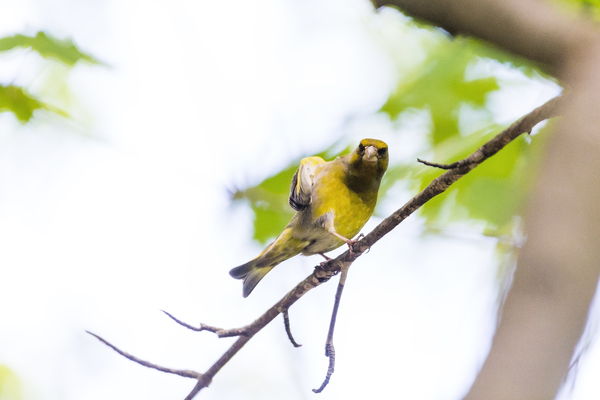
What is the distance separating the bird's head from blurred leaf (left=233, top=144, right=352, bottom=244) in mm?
946

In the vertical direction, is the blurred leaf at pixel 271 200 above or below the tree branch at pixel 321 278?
below

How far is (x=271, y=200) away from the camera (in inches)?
216

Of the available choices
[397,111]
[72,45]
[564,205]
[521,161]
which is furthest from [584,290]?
[72,45]

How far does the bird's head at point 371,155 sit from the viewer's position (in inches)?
177

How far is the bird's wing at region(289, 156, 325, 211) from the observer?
185 inches

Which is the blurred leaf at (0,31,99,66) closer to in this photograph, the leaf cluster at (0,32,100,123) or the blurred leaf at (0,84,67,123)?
the leaf cluster at (0,32,100,123)

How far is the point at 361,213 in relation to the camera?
15.1 feet

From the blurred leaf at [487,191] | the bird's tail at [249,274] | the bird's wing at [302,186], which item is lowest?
the bird's tail at [249,274]

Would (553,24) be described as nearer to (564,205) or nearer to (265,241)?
(564,205)

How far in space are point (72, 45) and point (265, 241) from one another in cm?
261

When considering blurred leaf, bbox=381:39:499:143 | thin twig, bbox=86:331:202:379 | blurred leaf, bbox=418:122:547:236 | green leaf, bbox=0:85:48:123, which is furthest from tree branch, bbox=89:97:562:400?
green leaf, bbox=0:85:48:123

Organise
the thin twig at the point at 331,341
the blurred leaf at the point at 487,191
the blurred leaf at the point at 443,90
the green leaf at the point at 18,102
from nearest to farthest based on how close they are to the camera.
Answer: the thin twig at the point at 331,341, the blurred leaf at the point at 487,191, the green leaf at the point at 18,102, the blurred leaf at the point at 443,90

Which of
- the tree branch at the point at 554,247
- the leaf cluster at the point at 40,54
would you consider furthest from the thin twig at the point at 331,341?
the leaf cluster at the point at 40,54

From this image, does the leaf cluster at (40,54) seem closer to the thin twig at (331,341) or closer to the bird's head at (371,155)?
the bird's head at (371,155)
